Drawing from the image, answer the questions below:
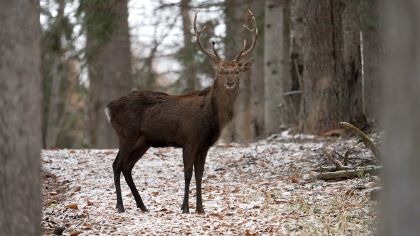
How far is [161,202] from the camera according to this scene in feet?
29.0

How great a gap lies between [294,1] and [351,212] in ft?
25.3

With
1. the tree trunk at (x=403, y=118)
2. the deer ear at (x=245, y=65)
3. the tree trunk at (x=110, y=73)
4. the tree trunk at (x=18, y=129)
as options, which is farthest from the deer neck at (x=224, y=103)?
the tree trunk at (x=110, y=73)

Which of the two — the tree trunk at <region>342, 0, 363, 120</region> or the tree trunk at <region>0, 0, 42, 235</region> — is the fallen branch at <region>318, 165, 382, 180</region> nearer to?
the tree trunk at <region>342, 0, 363, 120</region>

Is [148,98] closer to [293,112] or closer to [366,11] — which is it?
[293,112]

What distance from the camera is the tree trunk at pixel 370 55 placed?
54.8 feet

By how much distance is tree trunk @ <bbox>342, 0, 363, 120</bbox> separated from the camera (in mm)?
13266

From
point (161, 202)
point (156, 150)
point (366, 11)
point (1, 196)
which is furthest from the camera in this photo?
point (366, 11)

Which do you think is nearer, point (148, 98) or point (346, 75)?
point (148, 98)

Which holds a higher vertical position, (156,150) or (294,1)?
(294,1)

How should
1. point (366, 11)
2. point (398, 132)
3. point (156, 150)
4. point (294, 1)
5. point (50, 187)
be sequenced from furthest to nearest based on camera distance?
1. point (366, 11)
2. point (294, 1)
3. point (156, 150)
4. point (50, 187)
5. point (398, 132)

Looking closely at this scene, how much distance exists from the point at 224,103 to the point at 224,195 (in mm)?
1155

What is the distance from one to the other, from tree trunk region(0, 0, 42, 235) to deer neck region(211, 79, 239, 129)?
358cm

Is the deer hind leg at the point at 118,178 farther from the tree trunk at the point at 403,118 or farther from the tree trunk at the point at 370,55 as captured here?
the tree trunk at the point at 370,55

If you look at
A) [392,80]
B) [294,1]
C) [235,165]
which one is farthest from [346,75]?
[392,80]
